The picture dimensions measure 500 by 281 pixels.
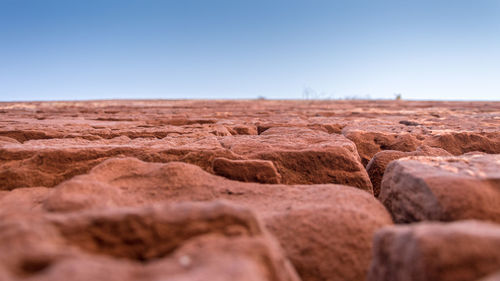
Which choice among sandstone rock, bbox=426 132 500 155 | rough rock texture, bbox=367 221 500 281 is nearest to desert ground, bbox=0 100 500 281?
rough rock texture, bbox=367 221 500 281

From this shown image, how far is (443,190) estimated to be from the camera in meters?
1.05

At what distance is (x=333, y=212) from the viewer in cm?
108

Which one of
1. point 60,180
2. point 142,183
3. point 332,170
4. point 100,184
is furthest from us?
point 332,170

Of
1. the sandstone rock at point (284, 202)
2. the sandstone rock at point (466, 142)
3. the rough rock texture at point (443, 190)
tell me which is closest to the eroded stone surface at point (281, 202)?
the sandstone rock at point (284, 202)

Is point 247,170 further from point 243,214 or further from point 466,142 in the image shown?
point 466,142

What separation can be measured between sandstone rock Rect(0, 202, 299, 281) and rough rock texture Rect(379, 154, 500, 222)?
0.62 m

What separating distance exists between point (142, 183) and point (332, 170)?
969 millimetres

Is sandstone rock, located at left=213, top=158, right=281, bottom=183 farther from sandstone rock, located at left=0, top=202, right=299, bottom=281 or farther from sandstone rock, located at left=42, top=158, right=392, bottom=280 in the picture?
sandstone rock, located at left=0, top=202, right=299, bottom=281

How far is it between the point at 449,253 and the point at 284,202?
2.16 ft

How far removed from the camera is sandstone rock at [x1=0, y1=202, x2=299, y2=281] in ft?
2.00

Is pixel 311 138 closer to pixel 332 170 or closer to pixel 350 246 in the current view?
pixel 332 170

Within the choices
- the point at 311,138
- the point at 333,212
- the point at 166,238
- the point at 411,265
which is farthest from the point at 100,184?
the point at 311,138

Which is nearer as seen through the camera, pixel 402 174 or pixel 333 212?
pixel 333 212

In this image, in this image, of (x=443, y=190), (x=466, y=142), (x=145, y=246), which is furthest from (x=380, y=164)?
(x=145, y=246)
